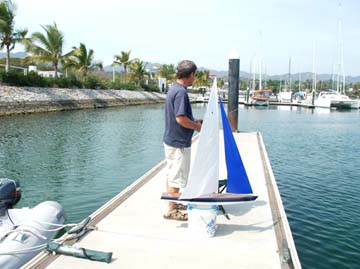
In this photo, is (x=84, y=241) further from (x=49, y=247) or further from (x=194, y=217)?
(x=194, y=217)

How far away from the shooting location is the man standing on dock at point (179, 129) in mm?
4953

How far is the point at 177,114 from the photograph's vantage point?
4.93 metres

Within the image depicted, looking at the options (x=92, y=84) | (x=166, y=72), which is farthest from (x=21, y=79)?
(x=166, y=72)

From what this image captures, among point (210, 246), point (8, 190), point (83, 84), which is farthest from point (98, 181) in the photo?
point (83, 84)

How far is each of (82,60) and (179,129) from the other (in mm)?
45188

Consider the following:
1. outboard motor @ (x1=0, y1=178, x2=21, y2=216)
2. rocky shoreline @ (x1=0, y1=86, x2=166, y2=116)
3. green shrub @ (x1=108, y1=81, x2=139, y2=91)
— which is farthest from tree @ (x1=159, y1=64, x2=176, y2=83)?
outboard motor @ (x1=0, y1=178, x2=21, y2=216)

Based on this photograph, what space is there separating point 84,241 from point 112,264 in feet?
2.47

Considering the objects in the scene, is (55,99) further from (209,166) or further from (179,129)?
(209,166)

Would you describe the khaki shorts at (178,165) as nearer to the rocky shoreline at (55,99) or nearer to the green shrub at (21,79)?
the rocky shoreline at (55,99)

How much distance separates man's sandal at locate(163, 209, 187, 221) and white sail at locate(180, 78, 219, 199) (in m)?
0.55

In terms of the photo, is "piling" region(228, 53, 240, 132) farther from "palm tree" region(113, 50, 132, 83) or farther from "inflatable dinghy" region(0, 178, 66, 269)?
"palm tree" region(113, 50, 132, 83)

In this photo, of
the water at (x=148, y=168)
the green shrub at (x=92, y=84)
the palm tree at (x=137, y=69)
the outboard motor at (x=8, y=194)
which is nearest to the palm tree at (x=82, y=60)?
the green shrub at (x=92, y=84)

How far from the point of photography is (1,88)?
29.9 m

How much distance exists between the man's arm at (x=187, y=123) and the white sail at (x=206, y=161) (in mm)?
188
